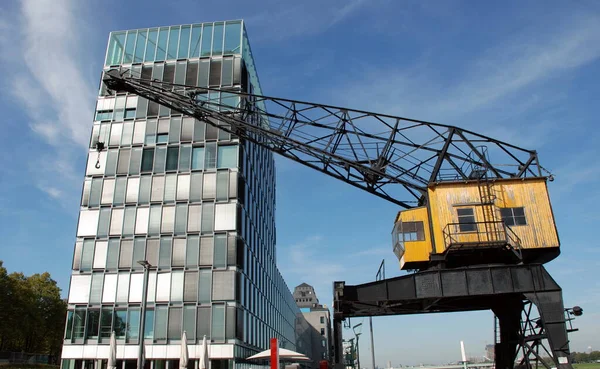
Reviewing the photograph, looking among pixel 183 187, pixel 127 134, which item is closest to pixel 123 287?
pixel 183 187

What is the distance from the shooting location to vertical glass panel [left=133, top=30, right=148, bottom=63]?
45312 mm

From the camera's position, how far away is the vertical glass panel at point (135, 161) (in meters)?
41.4

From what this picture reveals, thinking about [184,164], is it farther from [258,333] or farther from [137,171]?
[258,333]

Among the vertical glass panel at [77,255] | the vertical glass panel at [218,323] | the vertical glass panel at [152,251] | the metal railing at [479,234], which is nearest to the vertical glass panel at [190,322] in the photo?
the vertical glass panel at [218,323]

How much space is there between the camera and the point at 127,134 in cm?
4272

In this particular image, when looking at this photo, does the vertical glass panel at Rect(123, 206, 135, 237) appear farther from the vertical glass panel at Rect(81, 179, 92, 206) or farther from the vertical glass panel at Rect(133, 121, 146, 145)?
the vertical glass panel at Rect(133, 121, 146, 145)

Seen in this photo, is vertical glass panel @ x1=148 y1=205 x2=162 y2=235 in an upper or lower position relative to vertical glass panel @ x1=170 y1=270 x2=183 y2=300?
upper

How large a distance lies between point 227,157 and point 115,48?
16824mm

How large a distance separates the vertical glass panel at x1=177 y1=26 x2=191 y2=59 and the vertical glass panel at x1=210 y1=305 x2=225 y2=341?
22.8 metres

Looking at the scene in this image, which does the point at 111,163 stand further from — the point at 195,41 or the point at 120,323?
the point at 120,323

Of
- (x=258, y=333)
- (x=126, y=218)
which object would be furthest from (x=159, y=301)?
(x=258, y=333)

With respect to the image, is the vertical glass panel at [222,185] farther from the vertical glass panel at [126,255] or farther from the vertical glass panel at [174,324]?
the vertical glass panel at [174,324]

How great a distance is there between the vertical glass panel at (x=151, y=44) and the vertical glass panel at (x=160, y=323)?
2268 centimetres

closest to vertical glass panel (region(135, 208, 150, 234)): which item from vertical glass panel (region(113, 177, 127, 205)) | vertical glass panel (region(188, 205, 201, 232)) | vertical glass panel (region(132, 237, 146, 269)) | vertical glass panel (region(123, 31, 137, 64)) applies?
vertical glass panel (region(132, 237, 146, 269))
